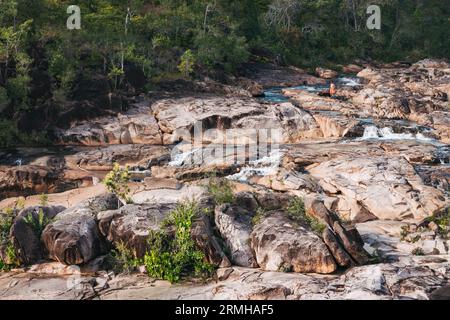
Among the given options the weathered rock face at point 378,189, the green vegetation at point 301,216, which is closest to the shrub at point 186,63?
the weathered rock face at point 378,189

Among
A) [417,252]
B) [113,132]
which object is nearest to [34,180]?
[113,132]

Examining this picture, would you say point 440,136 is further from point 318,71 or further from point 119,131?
point 318,71

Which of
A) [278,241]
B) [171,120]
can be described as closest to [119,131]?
[171,120]

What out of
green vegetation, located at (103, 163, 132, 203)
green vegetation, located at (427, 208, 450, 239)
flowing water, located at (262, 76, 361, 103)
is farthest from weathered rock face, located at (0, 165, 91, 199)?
flowing water, located at (262, 76, 361, 103)

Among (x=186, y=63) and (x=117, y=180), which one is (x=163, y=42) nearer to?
(x=186, y=63)

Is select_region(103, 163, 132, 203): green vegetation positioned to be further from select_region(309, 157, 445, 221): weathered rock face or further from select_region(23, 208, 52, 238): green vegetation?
select_region(309, 157, 445, 221): weathered rock face
